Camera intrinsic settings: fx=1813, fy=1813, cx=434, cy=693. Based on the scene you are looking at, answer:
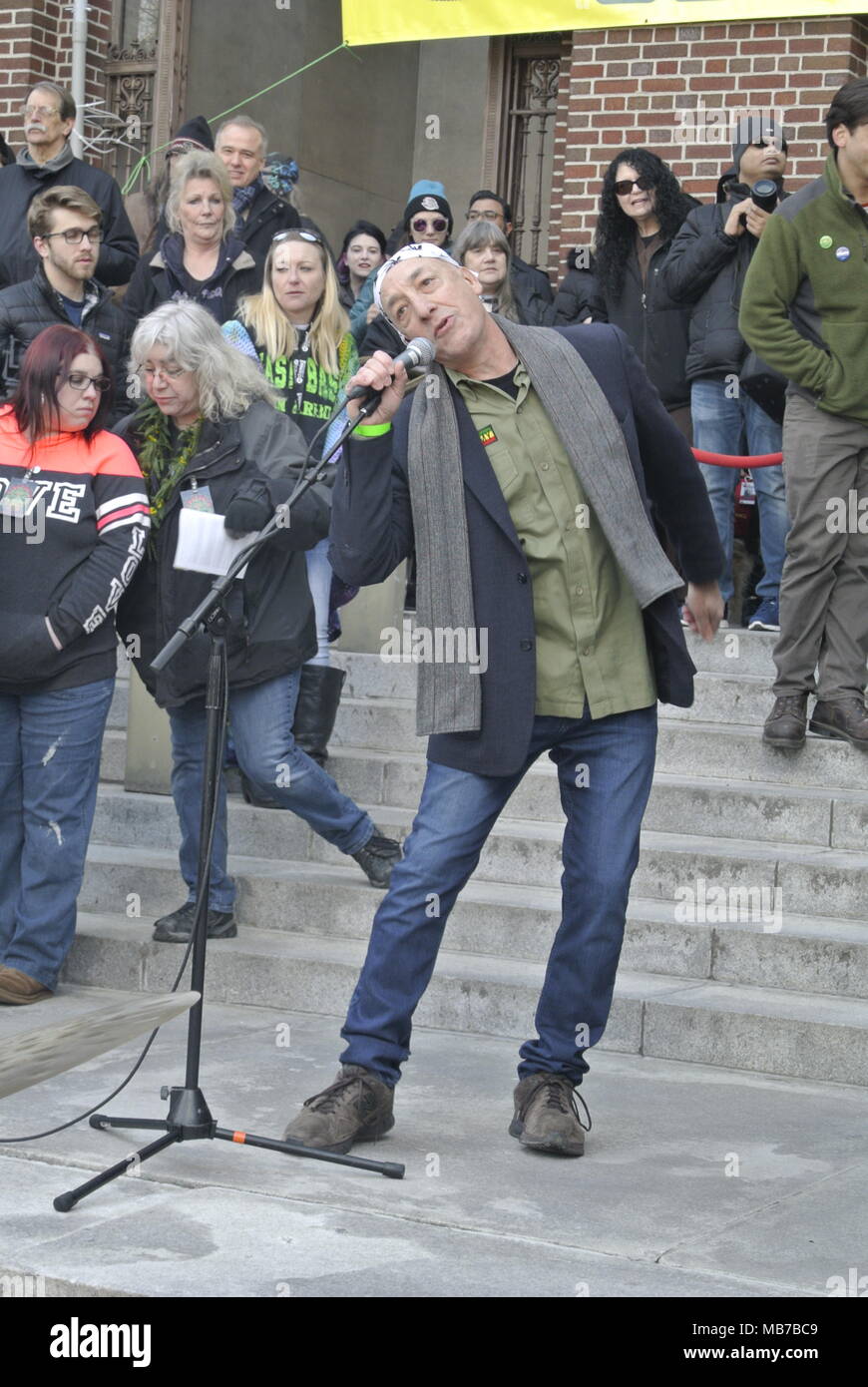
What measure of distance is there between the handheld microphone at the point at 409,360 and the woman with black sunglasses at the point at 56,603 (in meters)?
1.95

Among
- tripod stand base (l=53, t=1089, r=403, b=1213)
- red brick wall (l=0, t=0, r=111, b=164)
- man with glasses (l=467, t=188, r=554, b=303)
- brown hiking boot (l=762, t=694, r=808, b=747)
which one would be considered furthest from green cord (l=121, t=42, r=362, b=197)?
tripod stand base (l=53, t=1089, r=403, b=1213)

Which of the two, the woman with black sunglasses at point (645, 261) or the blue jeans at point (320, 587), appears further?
the woman with black sunglasses at point (645, 261)

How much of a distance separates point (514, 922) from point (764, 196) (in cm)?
354

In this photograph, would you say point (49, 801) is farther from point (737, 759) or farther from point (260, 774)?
point (737, 759)

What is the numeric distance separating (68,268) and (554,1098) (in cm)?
412

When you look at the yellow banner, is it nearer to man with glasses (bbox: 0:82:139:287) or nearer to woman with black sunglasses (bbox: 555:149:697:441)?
woman with black sunglasses (bbox: 555:149:697:441)

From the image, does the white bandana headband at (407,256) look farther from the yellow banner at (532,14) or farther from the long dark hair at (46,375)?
the yellow banner at (532,14)

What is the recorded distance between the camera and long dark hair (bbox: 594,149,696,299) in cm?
826

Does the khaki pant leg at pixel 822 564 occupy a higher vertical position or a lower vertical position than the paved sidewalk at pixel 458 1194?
higher

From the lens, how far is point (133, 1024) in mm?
Result: 1563

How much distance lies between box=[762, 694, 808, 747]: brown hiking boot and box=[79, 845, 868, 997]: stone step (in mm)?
833

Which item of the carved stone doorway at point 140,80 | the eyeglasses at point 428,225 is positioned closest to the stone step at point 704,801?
the eyeglasses at point 428,225

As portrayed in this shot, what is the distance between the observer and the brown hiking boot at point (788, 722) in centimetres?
663
